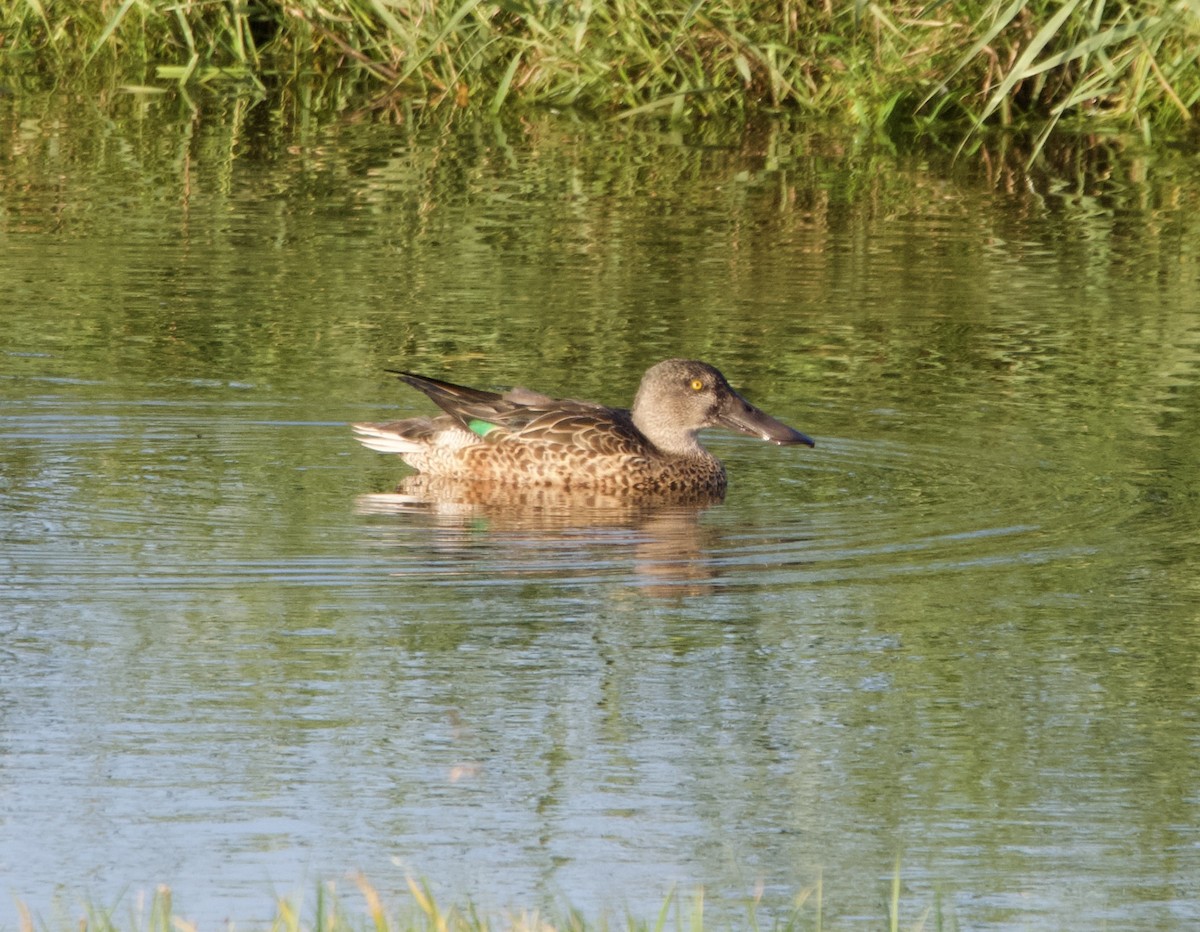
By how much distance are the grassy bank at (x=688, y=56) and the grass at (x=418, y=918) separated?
10.8 metres

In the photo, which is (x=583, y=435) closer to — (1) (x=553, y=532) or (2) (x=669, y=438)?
(2) (x=669, y=438)

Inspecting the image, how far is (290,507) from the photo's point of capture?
26.0 feet

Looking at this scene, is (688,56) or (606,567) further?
(688,56)

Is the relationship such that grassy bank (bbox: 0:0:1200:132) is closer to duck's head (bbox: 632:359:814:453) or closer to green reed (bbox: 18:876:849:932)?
duck's head (bbox: 632:359:814:453)

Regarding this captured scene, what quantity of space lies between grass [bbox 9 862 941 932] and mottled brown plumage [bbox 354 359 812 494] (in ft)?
13.6

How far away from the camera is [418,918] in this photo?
4.24 meters

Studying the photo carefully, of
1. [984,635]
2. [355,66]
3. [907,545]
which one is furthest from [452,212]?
[984,635]

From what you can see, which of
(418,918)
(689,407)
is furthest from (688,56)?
(418,918)

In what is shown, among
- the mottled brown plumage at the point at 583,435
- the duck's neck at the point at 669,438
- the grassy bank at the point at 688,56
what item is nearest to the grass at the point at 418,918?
the mottled brown plumage at the point at 583,435

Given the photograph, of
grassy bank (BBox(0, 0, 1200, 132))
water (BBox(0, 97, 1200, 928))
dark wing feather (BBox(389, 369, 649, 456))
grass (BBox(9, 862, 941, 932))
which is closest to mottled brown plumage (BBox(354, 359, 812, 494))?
dark wing feather (BBox(389, 369, 649, 456))

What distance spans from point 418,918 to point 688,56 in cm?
1341

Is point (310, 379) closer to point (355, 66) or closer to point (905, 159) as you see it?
point (905, 159)

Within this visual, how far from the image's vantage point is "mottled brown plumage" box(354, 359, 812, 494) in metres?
8.62

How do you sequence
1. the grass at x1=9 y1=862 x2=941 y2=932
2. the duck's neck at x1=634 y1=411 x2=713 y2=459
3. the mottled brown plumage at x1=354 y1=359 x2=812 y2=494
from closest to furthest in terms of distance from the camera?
the grass at x1=9 y1=862 x2=941 y2=932, the mottled brown plumage at x1=354 y1=359 x2=812 y2=494, the duck's neck at x1=634 y1=411 x2=713 y2=459
